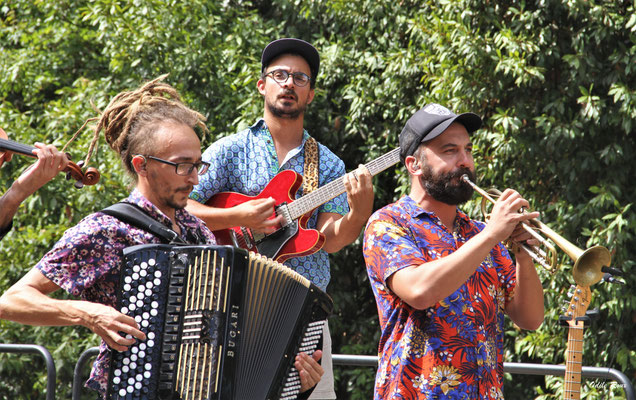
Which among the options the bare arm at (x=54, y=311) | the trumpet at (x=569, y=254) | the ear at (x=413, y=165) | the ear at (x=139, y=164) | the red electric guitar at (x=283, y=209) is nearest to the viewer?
the bare arm at (x=54, y=311)

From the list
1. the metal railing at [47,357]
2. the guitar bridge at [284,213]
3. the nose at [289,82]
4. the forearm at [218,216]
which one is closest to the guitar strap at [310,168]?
the guitar bridge at [284,213]

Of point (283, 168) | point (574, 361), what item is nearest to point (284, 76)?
point (283, 168)

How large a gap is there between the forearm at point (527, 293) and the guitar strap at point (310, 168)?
1.36 metres

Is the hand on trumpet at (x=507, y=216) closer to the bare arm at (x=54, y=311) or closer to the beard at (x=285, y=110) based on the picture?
the bare arm at (x=54, y=311)

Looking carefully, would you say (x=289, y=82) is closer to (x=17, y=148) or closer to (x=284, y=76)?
(x=284, y=76)

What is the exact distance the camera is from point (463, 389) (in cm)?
321

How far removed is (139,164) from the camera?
122 inches

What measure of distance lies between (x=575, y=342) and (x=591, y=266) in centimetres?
52

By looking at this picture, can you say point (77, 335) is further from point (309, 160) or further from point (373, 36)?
point (309, 160)

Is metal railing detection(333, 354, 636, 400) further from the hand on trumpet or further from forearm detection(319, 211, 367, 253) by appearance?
the hand on trumpet

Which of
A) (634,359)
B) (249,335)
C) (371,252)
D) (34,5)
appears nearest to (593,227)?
(634,359)

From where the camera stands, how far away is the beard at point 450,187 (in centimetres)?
350

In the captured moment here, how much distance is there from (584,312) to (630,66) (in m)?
3.34

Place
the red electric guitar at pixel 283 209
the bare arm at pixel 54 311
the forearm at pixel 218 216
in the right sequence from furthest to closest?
the red electric guitar at pixel 283 209 → the forearm at pixel 218 216 → the bare arm at pixel 54 311
